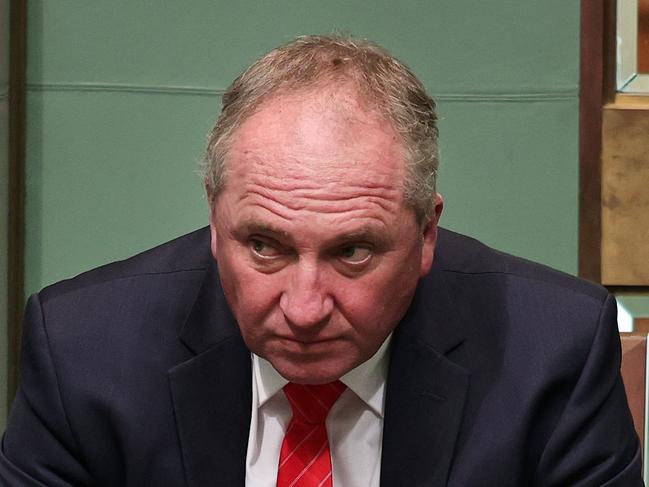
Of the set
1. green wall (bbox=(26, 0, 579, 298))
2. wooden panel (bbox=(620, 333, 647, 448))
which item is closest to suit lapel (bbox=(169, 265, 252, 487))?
green wall (bbox=(26, 0, 579, 298))

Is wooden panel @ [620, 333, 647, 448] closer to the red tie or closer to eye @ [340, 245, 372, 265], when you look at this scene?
the red tie

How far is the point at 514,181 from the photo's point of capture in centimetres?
227

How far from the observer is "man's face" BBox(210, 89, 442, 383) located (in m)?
1.17

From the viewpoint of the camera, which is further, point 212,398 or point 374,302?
point 212,398

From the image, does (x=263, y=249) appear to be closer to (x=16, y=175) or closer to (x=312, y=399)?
(x=312, y=399)

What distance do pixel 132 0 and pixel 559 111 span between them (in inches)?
33.2

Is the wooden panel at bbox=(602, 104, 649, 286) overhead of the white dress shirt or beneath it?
overhead

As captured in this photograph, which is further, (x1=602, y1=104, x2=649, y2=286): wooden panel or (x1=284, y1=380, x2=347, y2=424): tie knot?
(x1=602, y1=104, x2=649, y2=286): wooden panel

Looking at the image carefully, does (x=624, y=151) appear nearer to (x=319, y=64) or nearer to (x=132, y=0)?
(x=132, y=0)

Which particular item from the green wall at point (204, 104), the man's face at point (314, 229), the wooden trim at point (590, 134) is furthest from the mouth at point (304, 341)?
the wooden trim at point (590, 134)

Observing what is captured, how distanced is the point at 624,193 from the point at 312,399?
3.63 ft

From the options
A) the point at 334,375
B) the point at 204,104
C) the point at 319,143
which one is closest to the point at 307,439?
the point at 334,375

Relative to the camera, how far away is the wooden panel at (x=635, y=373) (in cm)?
218

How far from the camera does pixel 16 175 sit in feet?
7.23
